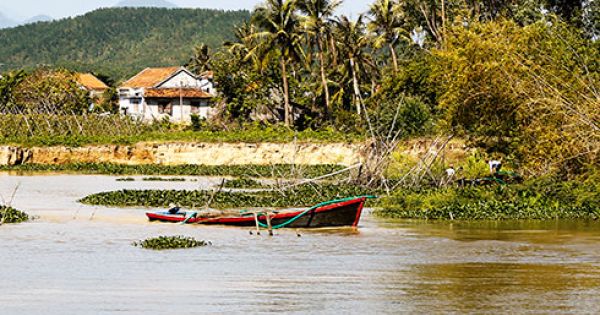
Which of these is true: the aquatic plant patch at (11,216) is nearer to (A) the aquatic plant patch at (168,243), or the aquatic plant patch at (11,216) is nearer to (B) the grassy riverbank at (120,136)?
(A) the aquatic plant patch at (168,243)

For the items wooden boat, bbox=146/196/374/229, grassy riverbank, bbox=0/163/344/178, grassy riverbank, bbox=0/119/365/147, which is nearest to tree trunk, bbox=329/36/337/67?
grassy riverbank, bbox=0/119/365/147

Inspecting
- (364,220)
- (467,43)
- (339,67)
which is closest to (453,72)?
(467,43)

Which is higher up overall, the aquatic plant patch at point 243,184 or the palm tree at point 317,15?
the palm tree at point 317,15

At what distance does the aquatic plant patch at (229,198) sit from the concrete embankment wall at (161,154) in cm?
2099

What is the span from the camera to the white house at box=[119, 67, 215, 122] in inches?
3442

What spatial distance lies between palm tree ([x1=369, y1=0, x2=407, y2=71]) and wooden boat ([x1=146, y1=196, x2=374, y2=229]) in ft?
118

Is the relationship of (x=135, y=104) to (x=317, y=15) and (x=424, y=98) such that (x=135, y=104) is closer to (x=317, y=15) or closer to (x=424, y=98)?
(x=317, y=15)

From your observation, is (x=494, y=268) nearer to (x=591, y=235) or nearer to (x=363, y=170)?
(x=591, y=235)

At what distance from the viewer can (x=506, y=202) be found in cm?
2980

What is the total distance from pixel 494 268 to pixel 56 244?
10.5 meters

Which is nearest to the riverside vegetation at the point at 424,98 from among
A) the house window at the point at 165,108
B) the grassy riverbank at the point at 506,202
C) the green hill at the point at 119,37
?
the grassy riverbank at the point at 506,202

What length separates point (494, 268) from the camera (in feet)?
62.9

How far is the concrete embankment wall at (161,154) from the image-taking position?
188 ft

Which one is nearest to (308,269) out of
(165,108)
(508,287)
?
(508,287)
